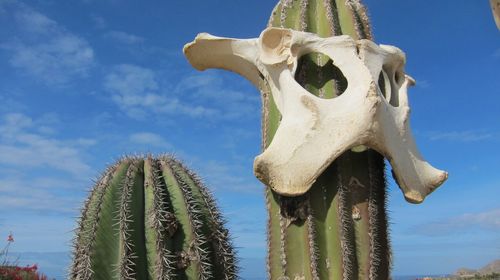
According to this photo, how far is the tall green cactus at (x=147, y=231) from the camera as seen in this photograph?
2648 mm

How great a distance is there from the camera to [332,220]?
7.87 ft

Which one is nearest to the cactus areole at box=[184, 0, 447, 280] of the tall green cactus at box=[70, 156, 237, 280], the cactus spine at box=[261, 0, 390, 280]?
the cactus spine at box=[261, 0, 390, 280]

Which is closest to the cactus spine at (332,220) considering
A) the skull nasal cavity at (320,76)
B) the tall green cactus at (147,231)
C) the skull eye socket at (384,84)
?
the skull nasal cavity at (320,76)

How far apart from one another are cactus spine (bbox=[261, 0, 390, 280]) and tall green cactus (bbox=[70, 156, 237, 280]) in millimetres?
477

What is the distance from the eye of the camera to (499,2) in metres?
2.22

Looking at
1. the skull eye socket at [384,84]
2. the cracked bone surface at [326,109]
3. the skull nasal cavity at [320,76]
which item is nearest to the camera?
the cracked bone surface at [326,109]

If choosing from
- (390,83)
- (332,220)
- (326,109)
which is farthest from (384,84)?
(332,220)

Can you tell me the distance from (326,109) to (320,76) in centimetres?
33

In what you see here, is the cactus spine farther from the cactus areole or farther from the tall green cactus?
the tall green cactus

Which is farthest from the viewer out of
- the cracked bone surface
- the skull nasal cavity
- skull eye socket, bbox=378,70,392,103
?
skull eye socket, bbox=378,70,392,103

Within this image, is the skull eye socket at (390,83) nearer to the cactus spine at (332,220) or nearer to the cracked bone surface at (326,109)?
the cracked bone surface at (326,109)

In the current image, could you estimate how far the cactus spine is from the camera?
7.77ft

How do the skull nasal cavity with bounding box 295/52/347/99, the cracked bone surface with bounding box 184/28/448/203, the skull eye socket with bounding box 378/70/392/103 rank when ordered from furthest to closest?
the skull eye socket with bounding box 378/70/392/103, the skull nasal cavity with bounding box 295/52/347/99, the cracked bone surface with bounding box 184/28/448/203

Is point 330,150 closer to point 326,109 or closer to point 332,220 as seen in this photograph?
point 326,109
